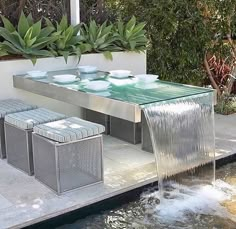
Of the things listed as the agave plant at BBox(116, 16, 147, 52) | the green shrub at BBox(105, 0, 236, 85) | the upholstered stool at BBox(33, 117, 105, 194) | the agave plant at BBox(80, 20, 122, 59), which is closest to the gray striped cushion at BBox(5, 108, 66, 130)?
the upholstered stool at BBox(33, 117, 105, 194)

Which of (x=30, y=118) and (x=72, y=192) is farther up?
(x=30, y=118)

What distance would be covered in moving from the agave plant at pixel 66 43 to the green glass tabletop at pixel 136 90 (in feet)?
2.46

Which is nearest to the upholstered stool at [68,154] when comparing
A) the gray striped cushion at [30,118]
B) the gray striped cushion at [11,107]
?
the gray striped cushion at [30,118]

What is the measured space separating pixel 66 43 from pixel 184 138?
2145 mm

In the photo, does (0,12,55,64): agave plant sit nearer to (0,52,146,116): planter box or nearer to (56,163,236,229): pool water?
(0,52,146,116): planter box

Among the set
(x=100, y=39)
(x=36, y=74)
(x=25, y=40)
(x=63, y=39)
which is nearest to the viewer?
(x=36, y=74)

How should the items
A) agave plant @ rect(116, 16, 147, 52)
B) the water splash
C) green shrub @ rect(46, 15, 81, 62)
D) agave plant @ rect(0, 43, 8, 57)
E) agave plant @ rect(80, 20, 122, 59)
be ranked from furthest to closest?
agave plant @ rect(116, 16, 147, 52) → agave plant @ rect(80, 20, 122, 59) → green shrub @ rect(46, 15, 81, 62) → agave plant @ rect(0, 43, 8, 57) → the water splash

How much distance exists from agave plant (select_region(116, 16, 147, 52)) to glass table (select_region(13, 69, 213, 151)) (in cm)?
89

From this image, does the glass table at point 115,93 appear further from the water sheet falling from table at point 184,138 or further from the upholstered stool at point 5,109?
the upholstered stool at point 5,109

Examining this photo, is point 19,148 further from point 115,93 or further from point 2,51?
point 2,51

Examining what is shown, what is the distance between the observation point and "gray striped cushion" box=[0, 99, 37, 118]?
14.5 feet

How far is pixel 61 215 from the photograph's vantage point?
3.29 m

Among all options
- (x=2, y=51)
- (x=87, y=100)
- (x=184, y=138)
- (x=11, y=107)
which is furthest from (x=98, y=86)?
(x=2, y=51)

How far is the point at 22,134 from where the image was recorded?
402 cm
